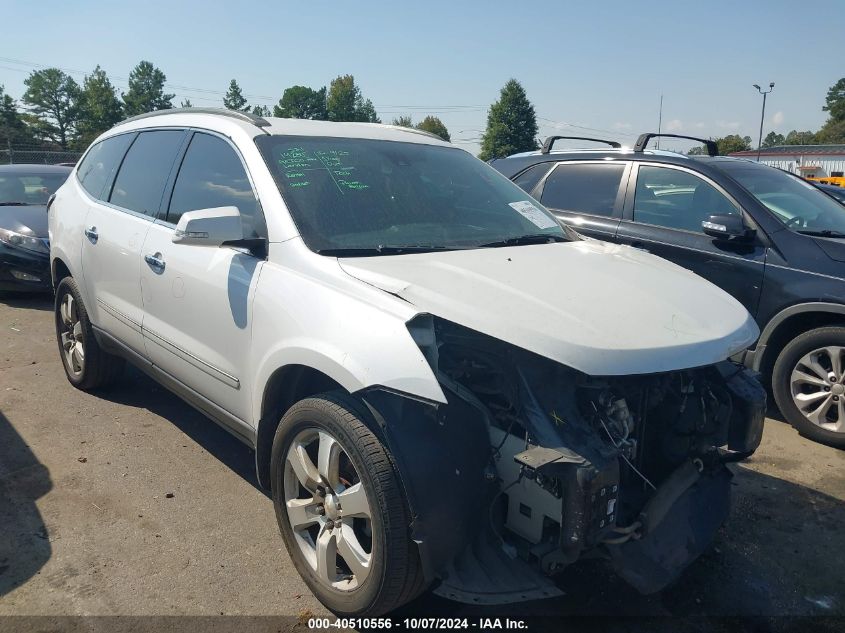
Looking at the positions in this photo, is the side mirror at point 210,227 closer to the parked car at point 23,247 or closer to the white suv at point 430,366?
the white suv at point 430,366

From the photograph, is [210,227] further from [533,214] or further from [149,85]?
[149,85]

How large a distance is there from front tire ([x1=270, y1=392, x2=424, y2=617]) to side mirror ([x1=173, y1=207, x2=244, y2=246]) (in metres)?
0.80

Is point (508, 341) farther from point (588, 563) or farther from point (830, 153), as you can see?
point (830, 153)

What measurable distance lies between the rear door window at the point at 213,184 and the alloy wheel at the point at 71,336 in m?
1.70

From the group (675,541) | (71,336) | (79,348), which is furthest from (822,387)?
(71,336)

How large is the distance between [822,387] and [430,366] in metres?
3.42

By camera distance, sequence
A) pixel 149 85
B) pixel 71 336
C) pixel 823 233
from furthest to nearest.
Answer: pixel 149 85
pixel 71 336
pixel 823 233

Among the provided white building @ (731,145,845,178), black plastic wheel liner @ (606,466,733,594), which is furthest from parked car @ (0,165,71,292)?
white building @ (731,145,845,178)

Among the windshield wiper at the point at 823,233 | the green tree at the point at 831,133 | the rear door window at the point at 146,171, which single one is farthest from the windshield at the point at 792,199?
the green tree at the point at 831,133

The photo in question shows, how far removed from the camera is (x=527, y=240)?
10.6 ft

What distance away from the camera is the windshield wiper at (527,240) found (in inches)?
121

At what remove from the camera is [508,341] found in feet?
6.90

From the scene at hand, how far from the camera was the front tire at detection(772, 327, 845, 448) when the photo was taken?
167 inches

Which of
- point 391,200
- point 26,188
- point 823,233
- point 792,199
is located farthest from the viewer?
point 26,188
